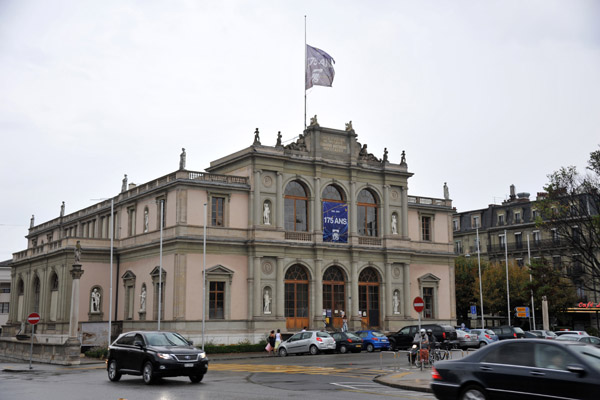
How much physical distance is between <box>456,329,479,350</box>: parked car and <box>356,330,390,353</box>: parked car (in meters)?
5.29

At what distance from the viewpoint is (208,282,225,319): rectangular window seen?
45969 mm

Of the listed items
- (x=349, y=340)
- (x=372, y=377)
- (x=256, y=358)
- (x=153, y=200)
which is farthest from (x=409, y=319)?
(x=372, y=377)

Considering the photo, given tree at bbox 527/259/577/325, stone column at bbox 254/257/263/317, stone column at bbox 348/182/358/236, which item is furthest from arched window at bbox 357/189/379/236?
tree at bbox 527/259/577/325

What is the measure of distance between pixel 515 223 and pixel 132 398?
6859 centimetres

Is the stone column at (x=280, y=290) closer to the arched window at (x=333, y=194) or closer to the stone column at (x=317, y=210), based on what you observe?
the stone column at (x=317, y=210)

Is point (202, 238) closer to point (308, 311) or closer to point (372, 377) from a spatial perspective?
point (308, 311)

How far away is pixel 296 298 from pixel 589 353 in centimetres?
3823

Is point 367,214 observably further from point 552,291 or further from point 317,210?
point 552,291

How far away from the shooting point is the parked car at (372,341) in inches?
1668

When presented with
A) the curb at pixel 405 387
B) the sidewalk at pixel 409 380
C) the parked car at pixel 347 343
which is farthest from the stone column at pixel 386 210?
the curb at pixel 405 387

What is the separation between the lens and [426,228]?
59.0 metres

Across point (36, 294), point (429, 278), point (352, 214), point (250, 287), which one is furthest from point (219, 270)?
point (36, 294)

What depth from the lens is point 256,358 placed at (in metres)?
38.9

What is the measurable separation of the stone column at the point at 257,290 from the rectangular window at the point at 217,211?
3752 mm
